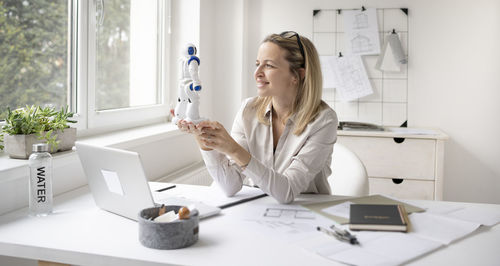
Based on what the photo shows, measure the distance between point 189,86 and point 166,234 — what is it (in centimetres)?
54

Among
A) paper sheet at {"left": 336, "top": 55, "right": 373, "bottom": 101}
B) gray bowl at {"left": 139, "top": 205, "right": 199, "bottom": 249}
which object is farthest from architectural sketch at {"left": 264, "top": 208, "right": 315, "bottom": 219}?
paper sheet at {"left": 336, "top": 55, "right": 373, "bottom": 101}

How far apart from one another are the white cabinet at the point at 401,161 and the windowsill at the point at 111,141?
108 centimetres

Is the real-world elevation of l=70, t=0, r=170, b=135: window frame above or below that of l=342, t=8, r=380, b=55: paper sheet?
below

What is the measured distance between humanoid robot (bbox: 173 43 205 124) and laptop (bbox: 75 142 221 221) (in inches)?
10.9

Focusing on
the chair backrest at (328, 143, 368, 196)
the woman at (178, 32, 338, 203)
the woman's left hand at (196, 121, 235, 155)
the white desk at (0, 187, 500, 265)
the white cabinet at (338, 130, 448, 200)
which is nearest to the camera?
the white desk at (0, 187, 500, 265)

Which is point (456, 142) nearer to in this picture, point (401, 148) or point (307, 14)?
point (401, 148)

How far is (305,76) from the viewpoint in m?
1.90

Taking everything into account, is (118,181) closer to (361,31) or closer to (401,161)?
(401,161)

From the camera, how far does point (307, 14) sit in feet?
11.3

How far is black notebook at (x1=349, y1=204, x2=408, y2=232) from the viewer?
1306 mm

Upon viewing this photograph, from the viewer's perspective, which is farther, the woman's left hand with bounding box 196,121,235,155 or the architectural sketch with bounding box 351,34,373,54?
the architectural sketch with bounding box 351,34,373,54

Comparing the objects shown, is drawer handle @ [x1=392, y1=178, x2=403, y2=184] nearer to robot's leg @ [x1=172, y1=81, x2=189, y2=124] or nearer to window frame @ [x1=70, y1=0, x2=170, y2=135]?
window frame @ [x1=70, y1=0, x2=170, y2=135]

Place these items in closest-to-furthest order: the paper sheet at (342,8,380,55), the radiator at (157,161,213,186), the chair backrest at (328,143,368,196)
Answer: the chair backrest at (328,143,368,196), the radiator at (157,161,213,186), the paper sheet at (342,8,380,55)

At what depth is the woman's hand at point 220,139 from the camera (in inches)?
60.4
